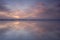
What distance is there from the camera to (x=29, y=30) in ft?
2.48

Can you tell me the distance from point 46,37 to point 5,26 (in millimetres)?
275

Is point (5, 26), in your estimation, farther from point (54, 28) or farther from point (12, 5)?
point (54, 28)

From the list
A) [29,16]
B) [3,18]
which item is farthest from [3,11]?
[29,16]

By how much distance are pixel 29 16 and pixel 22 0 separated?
0.38ft

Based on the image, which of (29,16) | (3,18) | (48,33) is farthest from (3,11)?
(48,33)

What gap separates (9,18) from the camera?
2.51 feet

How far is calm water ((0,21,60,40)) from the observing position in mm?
747

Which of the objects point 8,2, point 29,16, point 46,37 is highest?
point 8,2

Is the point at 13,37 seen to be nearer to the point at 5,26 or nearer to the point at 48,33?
the point at 5,26

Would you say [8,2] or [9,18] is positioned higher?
[8,2]

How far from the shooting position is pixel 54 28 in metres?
0.75

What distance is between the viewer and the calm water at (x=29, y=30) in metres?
0.75

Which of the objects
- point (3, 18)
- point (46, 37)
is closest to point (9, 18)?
point (3, 18)

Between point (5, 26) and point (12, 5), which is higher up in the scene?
point (12, 5)
